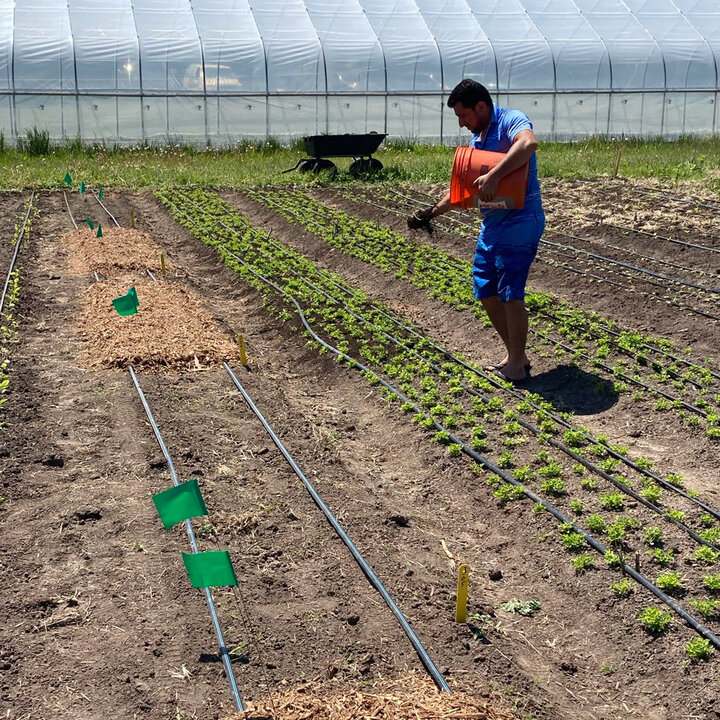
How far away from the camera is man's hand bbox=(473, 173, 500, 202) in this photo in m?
5.50

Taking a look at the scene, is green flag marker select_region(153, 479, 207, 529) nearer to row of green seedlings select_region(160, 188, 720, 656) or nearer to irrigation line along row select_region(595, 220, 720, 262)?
row of green seedlings select_region(160, 188, 720, 656)

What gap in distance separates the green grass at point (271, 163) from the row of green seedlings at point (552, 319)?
13.8ft

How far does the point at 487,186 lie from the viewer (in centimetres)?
553

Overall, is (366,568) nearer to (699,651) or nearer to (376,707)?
(376,707)

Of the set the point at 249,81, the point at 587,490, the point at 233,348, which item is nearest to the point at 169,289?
the point at 233,348

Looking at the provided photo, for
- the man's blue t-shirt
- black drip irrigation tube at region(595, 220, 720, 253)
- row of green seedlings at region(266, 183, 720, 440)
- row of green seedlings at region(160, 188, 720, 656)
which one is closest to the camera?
row of green seedlings at region(160, 188, 720, 656)

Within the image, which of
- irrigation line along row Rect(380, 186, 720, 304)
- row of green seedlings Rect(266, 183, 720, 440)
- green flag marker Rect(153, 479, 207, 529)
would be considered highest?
green flag marker Rect(153, 479, 207, 529)

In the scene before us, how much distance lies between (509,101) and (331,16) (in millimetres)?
4741

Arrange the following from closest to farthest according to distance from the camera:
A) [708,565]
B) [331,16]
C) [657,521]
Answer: [708,565] < [657,521] < [331,16]

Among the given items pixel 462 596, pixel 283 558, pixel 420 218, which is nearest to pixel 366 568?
pixel 283 558

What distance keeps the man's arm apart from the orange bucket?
7 centimetres

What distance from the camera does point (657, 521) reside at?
4422mm

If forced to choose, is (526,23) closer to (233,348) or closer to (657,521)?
(233,348)

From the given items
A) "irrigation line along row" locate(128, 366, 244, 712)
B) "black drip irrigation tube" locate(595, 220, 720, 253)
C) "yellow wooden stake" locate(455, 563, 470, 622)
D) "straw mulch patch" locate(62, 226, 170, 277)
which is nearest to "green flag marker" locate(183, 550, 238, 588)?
"irrigation line along row" locate(128, 366, 244, 712)
